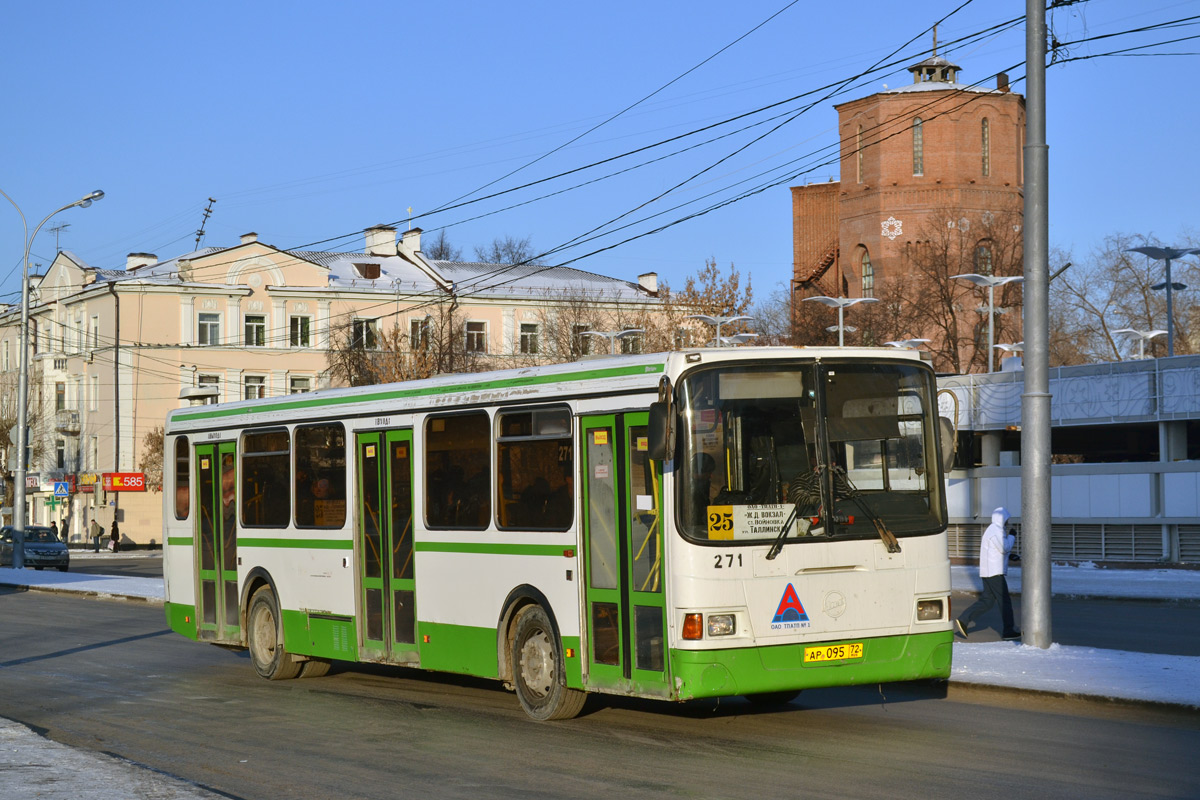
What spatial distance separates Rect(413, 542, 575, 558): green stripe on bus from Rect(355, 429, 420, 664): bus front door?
1.18ft

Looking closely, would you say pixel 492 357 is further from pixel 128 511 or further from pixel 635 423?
pixel 635 423

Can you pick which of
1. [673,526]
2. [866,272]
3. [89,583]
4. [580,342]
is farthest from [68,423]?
[673,526]

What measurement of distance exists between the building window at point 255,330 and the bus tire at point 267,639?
192ft

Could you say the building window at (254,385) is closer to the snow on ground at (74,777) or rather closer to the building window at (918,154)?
the building window at (918,154)

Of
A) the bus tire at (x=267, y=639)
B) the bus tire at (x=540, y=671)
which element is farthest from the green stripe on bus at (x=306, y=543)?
the bus tire at (x=540, y=671)

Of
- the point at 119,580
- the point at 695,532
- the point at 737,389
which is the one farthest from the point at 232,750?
the point at 119,580

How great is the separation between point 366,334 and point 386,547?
60437 mm

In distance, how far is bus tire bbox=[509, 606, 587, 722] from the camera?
11359 millimetres

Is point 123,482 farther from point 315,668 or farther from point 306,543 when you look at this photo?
point 306,543

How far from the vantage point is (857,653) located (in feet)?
34.7

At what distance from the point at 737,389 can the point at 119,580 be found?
2962 cm

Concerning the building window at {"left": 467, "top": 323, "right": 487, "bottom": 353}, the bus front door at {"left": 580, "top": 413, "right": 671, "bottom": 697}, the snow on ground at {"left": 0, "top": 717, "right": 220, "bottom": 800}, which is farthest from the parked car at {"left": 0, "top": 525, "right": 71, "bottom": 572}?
the bus front door at {"left": 580, "top": 413, "right": 671, "bottom": 697}

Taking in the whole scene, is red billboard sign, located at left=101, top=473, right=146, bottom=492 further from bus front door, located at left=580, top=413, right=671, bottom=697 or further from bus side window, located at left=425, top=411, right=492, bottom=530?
bus front door, located at left=580, top=413, right=671, bottom=697

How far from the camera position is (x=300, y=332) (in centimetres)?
7406
